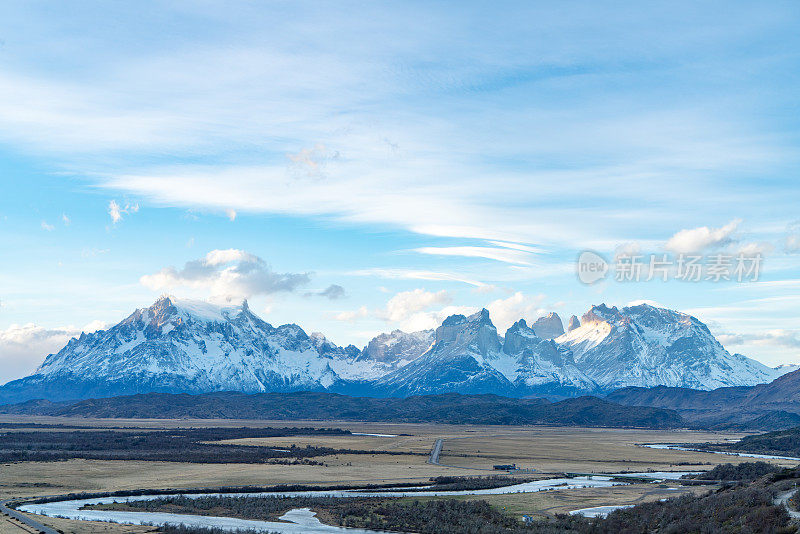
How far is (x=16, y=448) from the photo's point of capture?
600 feet

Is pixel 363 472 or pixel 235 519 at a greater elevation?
pixel 235 519

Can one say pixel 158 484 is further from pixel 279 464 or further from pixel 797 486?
pixel 797 486

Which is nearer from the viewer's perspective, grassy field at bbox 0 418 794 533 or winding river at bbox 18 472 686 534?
winding river at bbox 18 472 686 534

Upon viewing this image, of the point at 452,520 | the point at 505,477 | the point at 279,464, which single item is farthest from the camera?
the point at 279,464

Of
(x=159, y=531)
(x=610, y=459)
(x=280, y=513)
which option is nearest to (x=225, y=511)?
(x=280, y=513)

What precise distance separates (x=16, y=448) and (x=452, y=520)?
138m

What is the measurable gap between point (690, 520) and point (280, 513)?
43.0m

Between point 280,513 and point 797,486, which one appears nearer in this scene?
point 797,486

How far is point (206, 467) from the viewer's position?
144 meters

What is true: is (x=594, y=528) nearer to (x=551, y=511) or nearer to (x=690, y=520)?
(x=690, y=520)

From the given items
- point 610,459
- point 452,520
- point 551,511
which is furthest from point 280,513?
point 610,459

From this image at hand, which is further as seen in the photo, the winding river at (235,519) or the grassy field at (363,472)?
the grassy field at (363,472)

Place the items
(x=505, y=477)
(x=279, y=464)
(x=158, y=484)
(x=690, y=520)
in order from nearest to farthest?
(x=690, y=520) → (x=158, y=484) → (x=505, y=477) → (x=279, y=464)

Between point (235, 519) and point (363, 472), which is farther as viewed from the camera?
point (363, 472)
